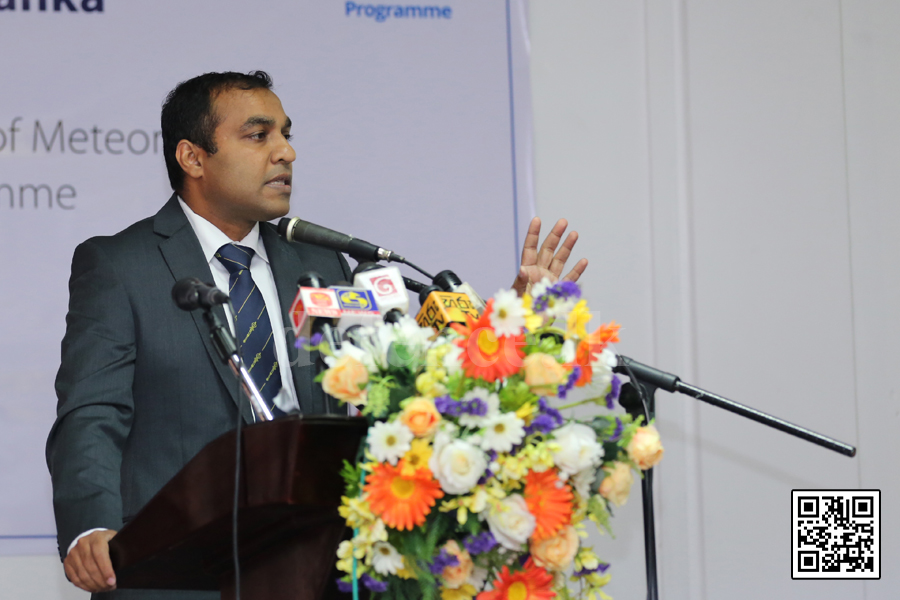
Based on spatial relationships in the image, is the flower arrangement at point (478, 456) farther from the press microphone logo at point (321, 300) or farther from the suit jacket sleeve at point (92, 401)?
the suit jacket sleeve at point (92, 401)

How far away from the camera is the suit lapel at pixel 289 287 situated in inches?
77.9

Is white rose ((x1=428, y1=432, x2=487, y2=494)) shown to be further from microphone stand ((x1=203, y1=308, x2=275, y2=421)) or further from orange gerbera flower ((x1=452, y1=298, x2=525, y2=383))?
microphone stand ((x1=203, y1=308, x2=275, y2=421))

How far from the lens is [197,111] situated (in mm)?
2400

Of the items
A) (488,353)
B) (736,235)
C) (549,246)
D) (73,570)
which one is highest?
(736,235)

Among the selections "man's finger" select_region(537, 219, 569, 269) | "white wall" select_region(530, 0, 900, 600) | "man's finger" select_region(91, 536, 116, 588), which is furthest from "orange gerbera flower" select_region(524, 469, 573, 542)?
"white wall" select_region(530, 0, 900, 600)

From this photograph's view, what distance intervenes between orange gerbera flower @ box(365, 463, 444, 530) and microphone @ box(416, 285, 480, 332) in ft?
0.94

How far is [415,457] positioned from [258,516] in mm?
236

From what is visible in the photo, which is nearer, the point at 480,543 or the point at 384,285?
the point at 480,543

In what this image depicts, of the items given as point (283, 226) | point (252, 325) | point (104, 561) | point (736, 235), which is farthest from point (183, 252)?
point (736, 235)

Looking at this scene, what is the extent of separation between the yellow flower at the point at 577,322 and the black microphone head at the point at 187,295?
58 centimetres

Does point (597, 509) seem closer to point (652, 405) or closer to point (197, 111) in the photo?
point (652, 405)

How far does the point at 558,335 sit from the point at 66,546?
39.3 inches

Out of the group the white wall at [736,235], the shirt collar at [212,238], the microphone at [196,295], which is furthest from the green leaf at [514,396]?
the white wall at [736,235]

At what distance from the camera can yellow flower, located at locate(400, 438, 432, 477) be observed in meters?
1.13
